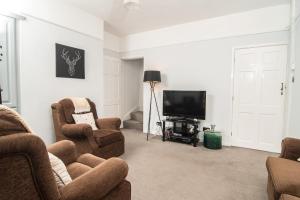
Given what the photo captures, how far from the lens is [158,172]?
8.46ft

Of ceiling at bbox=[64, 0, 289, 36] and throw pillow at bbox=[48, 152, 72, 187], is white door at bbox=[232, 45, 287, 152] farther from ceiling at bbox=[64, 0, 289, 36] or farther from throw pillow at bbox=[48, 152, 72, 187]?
throw pillow at bbox=[48, 152, 72, 187]

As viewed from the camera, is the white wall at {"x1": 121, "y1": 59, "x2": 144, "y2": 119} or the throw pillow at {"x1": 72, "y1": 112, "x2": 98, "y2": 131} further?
the white wall at {"x1": 121, "y1": 59, "x2": 144, "y2": 119}

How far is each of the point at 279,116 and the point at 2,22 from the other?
15.7ft

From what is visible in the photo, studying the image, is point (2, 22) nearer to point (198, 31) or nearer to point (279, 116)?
point (198, 31)

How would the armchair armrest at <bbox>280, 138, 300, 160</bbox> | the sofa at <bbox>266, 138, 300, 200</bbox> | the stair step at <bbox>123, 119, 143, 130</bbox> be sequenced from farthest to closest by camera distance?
the stair step at <bbox>123, 119, 143, 130</bbox>
the armchair armrest at <bbox>280, 138, 300, 160</bbox>
the sofa at <bbox>266, 138, 300, 200</bbox>

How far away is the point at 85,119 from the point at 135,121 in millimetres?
2523

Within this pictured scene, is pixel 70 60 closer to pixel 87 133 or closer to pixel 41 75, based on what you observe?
pixel 41 75

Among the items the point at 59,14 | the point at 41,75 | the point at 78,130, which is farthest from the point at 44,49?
the point at 78,130

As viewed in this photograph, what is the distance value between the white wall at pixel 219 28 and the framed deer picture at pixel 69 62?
189 cm

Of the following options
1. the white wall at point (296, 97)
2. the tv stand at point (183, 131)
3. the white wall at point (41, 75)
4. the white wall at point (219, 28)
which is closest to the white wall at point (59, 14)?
the white wall at point (41, 75)

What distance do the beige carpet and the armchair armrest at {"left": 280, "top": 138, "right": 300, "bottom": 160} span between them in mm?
544

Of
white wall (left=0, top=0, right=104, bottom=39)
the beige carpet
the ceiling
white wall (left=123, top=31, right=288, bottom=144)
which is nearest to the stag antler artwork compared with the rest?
white wall (left=0, top=0, right=104, bottom=39)

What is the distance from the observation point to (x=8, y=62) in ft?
8.46

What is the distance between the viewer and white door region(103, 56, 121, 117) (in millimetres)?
4953
